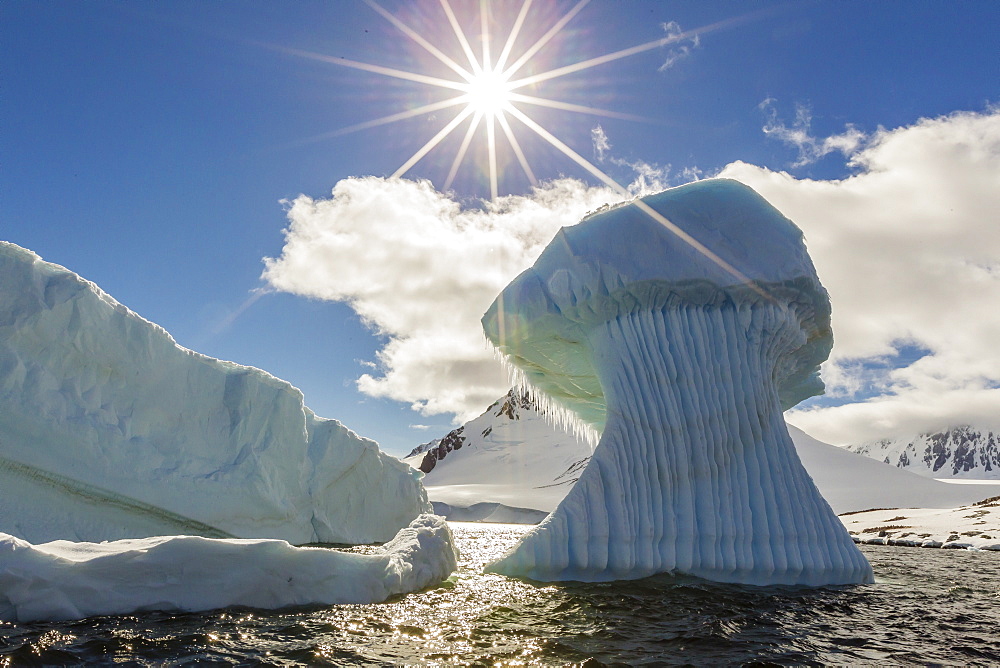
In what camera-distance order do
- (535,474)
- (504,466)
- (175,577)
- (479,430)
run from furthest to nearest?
(479,430) → (504,466) → (535,474) → (175,577)

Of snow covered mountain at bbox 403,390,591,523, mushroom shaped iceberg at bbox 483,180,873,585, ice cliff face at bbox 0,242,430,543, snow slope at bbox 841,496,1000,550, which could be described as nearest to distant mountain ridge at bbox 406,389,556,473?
snow covered mountain at bbox 403,390,591,523

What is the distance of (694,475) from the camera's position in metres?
11.4

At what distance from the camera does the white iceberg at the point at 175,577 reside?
656 centimetres

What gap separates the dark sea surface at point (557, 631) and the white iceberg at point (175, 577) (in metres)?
0.30

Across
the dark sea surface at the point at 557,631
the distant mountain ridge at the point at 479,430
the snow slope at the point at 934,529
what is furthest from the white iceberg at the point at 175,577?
the distant mountain ridge at the point at 479,430

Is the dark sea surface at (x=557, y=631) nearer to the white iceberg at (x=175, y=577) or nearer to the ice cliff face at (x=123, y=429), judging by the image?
the white iceberg at (x=175, y=577)

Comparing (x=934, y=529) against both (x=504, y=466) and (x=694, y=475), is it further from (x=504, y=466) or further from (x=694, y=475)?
(x=504, y=466)

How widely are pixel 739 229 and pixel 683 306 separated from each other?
88.0 inches

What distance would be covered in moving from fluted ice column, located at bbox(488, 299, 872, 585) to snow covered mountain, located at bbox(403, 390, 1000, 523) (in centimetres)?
481

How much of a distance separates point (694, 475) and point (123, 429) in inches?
571

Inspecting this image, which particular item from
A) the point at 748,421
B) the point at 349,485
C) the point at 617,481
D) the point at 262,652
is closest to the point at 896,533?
the point at 748,421

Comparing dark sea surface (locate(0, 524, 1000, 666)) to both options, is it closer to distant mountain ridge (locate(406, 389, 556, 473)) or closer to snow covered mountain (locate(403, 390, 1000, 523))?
snow covered mountain (locate(403, 390, 1000, 523))

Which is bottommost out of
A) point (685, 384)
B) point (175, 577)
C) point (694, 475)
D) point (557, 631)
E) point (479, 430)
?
point (557, 631)

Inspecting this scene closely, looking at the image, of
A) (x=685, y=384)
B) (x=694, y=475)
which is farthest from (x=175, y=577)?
(x=685, y=384)
